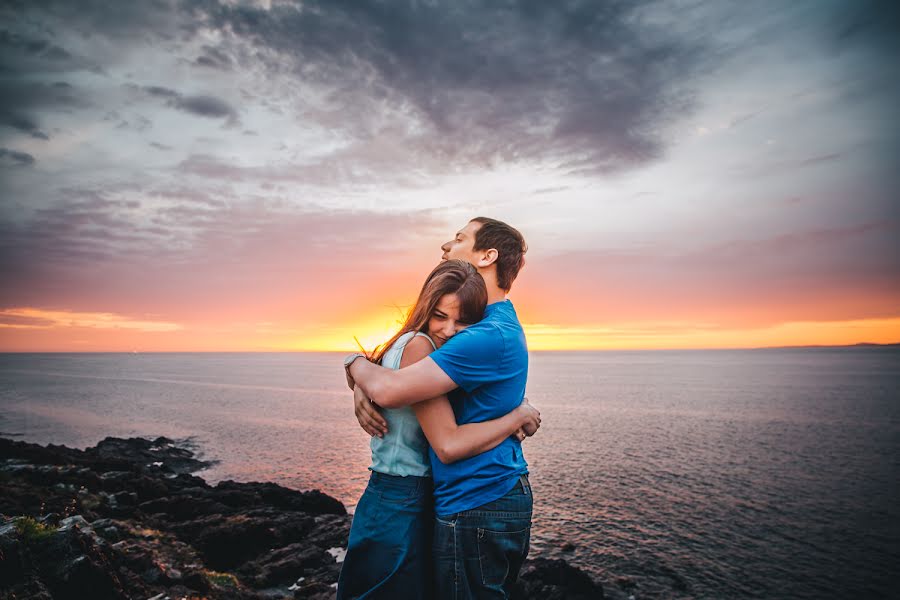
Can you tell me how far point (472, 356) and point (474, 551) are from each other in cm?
120

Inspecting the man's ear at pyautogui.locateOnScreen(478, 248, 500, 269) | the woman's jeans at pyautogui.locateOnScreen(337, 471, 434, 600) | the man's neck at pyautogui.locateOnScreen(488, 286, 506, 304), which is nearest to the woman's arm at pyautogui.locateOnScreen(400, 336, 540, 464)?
the woman's jeans at pyautogui.locateOnScreen(337, 471, 434, 600)

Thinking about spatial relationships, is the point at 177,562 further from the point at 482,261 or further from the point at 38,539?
the point at 482,261

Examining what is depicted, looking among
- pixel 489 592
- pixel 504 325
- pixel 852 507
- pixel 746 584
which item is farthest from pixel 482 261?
pixel 852 507

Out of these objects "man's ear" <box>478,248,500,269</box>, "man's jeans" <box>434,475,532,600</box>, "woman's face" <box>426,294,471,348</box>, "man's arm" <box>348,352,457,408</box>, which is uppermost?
"man's ear" <box>478,248,500,269</box>

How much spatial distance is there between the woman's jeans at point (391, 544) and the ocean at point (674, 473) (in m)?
14.7

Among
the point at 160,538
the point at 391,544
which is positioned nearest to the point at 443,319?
the point at 391,544

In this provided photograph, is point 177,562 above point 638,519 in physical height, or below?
above

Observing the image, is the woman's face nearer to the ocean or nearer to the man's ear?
the man's ear

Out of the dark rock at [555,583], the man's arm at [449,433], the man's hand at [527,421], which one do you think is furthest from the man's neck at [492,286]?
the dark rock at [555,583]

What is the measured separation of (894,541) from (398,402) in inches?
1034

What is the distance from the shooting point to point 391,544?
2875 millimetres

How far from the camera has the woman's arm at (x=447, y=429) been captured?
9.25 ft

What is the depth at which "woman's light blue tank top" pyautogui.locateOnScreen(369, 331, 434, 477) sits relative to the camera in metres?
3.01

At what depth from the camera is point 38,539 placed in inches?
285
